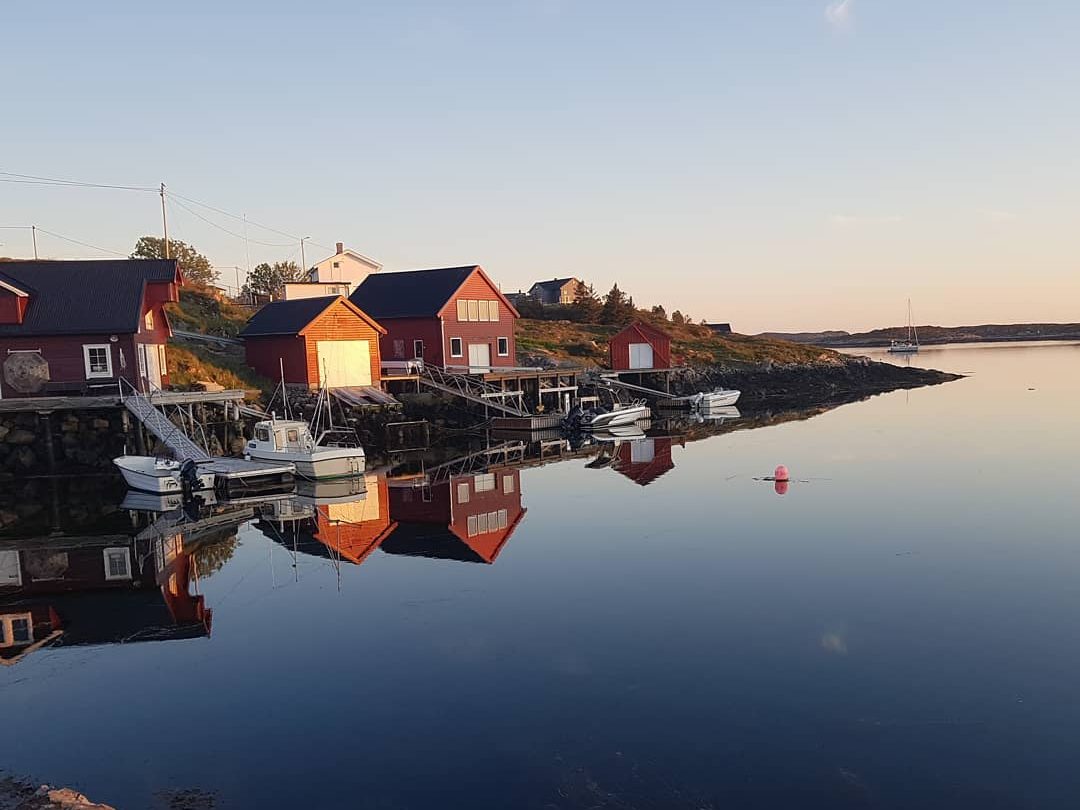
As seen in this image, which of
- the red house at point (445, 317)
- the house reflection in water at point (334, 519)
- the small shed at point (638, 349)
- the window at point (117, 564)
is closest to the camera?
the window at point (117, 564)

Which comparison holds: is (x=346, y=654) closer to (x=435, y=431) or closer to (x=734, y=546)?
(x=734, y=546)

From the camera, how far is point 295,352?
147 feet

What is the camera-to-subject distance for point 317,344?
44.5 m

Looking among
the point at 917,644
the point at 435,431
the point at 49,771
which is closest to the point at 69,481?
the point at 435,431

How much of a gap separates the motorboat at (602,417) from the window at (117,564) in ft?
95.6

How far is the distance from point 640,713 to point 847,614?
228 inches

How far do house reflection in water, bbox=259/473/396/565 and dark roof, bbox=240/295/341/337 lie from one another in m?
14.9

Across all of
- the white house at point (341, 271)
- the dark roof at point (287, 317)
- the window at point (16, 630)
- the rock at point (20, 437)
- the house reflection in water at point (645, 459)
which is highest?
the white house at point (341, 271)

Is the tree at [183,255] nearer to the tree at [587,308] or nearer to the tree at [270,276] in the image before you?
the tree at [270,276]

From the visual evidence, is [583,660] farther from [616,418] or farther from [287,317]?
[287,317]

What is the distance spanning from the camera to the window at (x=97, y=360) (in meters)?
34.7

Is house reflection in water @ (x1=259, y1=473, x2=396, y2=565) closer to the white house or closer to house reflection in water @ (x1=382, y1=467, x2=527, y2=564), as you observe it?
house reflection in water @ (x1=382, y1=467, x2=527, y2=564)

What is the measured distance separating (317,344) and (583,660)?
33.8 m

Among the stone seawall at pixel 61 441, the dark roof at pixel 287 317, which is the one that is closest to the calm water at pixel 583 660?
the stone seawall at pixel 61 441
